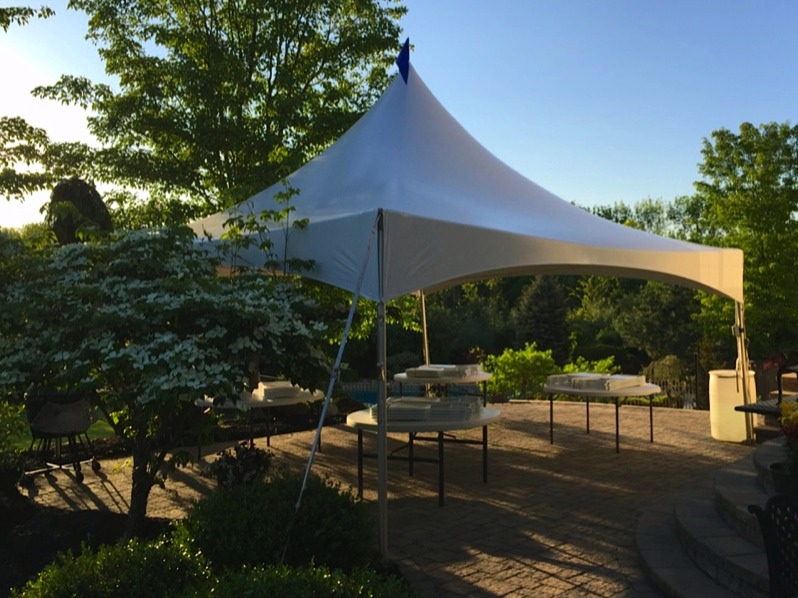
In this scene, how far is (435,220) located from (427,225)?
0.28ft

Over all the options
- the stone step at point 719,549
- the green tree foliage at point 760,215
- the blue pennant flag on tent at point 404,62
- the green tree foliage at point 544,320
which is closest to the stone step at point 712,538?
the stone step at point 719,549

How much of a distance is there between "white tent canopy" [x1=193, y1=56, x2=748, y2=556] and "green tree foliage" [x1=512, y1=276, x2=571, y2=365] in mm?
17123

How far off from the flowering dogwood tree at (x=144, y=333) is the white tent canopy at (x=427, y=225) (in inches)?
22.5

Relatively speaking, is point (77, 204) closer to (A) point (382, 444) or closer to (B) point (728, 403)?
(A) point (382, 444)

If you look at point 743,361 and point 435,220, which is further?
point 743,361

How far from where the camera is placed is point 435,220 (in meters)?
5.11

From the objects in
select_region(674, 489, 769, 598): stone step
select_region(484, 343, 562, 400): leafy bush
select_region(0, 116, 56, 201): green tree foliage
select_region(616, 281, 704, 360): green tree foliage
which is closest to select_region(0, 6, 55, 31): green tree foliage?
select_region(0, 116, 56, 201): green tree foliage

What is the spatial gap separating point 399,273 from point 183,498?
3144 mm

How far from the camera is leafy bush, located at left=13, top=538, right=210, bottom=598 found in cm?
299

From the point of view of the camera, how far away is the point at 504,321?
27781 mm

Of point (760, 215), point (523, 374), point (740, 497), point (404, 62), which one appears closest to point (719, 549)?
point (740, 497)

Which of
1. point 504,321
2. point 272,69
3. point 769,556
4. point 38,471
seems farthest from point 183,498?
point 504,321

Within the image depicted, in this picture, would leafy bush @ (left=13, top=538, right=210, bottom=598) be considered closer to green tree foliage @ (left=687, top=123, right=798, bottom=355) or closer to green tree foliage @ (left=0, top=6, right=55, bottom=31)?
green tree foliage @ (left=0, top=6, right=55, bottom=31)

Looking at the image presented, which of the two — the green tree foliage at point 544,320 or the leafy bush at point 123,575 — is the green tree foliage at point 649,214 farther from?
the leafy bush at point 123,575
